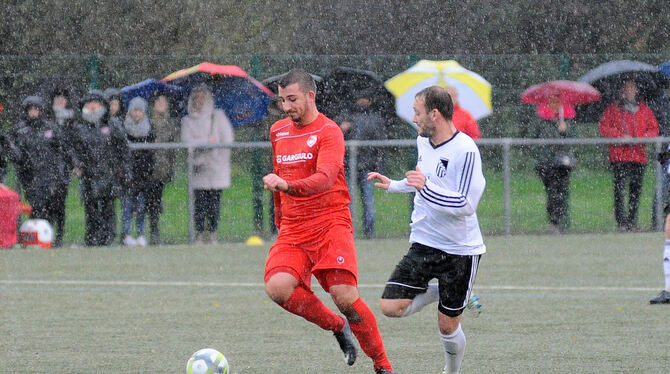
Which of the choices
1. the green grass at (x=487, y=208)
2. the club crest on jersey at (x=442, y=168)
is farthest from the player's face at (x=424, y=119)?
the green grass at (x=487, y=208)

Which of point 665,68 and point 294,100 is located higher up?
point 294,100

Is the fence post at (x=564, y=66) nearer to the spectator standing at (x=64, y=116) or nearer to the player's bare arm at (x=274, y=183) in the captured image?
the spectator standing at (x=64, y=116)

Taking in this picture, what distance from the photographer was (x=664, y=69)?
64.0ft

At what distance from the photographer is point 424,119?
741 cm

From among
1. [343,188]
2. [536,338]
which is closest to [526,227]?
[536,338]

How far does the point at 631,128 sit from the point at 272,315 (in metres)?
8.71

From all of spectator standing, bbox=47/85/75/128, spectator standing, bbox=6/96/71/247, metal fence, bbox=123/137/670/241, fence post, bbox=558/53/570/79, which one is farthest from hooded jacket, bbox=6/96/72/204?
fence post, bbox=558/53/570/79

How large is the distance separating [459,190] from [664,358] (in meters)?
1.91

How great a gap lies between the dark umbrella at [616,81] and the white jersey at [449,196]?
11397mm

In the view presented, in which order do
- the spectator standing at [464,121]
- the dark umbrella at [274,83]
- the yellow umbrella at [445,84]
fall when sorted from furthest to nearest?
the dark umbrella at [274,83], the yellow umbrella at [445,84], the spectator standing at [464,121]

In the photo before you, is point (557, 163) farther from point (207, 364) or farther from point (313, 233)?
point (207, 364)

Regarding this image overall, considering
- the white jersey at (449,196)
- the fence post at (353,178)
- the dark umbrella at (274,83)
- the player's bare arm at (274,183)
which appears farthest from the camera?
the dark umbrella at (274,83)

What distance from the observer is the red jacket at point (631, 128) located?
18.0 m

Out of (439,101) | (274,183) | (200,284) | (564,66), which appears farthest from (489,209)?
(274,183)
